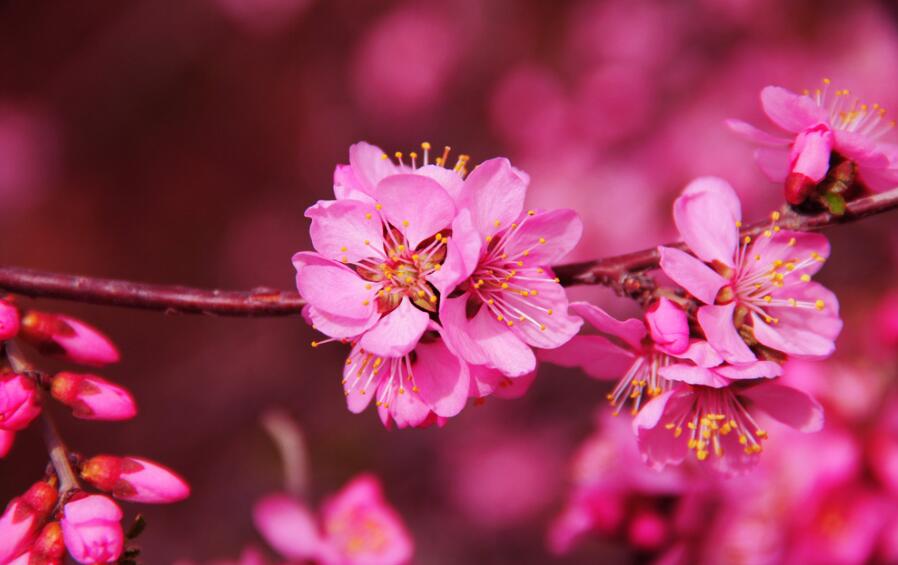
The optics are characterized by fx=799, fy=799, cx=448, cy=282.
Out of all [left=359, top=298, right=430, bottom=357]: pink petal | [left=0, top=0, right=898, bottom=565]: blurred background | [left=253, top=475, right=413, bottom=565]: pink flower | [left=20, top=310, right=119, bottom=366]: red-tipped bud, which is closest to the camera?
[left=359, top=298, right=430, bottom=357]: pink petal

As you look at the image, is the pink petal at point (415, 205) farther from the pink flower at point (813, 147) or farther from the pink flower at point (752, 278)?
the pink flower at point (813, 147)

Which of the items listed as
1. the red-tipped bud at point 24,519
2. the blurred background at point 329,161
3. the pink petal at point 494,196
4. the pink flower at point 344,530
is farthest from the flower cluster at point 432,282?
the blurred background at point 329,161

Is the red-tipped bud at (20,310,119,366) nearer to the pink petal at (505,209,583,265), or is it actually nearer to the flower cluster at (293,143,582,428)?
the flower cluster at (293,143,582,428)

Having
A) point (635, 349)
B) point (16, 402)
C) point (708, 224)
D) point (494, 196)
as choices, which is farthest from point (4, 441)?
point (708, 224)

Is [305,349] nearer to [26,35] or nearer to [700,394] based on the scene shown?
[26,35]

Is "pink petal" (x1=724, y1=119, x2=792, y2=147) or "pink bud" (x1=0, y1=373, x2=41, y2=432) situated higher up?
"pink bud" (x1=0, y1=373, x2=41, y2=432)

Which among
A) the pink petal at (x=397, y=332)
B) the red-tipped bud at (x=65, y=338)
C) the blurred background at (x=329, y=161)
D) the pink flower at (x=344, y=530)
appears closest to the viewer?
the pink petal at (x=397, y=332)

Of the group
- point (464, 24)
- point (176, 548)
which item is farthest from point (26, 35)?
point (176, 548)

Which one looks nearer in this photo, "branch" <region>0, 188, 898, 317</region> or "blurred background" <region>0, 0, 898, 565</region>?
"branch" <region>0, 188, 898, 317</region>

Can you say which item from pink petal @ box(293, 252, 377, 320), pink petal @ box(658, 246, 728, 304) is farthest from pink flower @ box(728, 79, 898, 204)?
pink petal @ box(293, 252, 377, 320)
